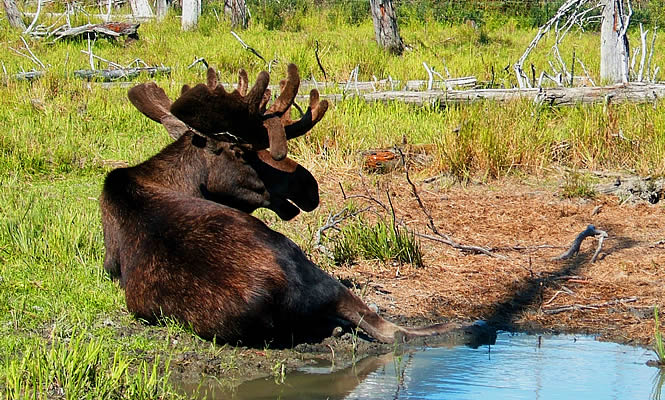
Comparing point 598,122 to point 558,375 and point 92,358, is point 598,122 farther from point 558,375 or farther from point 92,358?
point 92,358

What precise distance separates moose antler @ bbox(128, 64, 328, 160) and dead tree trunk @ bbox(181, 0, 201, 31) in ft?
45.0

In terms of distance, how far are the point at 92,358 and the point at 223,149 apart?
220cm

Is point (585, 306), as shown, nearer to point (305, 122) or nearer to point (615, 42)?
point (305, 122)

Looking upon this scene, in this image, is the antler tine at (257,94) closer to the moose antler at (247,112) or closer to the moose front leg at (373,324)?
the moose antler at (247,112)

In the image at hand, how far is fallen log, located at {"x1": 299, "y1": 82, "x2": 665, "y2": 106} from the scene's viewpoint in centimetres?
1106

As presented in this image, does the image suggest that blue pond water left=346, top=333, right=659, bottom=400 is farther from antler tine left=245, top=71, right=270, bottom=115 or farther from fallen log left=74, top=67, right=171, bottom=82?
fallen log left=74, top=67, right=171, bottom=82

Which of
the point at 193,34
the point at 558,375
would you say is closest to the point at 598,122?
the point at 558,375

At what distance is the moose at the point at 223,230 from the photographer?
191 inches

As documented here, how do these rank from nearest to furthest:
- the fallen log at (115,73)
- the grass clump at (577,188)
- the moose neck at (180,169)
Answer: the moose neck at (180,169)
the grass clump at (577,188)
the fallen log at (115,73)

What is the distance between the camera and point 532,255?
747cm

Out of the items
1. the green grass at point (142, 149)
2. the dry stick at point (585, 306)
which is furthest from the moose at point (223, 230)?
the dry stick at point (585, 306)

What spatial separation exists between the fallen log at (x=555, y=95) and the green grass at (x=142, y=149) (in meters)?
0.18

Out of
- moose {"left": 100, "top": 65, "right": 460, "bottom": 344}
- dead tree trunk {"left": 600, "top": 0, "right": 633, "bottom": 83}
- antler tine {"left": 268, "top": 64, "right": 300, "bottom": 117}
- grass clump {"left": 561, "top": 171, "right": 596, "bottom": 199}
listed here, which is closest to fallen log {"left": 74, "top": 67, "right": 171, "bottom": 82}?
dead tree trunk {"left": 600, "top": 0, "right": 633, "bottom": 83}

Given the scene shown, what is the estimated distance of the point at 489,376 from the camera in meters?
4.91
